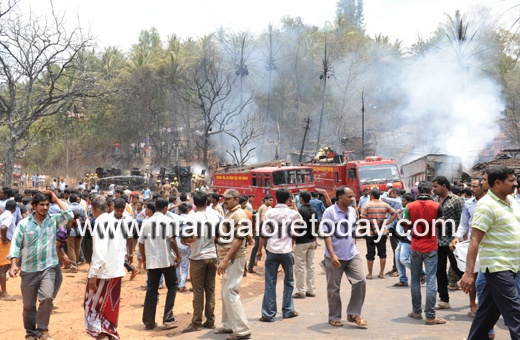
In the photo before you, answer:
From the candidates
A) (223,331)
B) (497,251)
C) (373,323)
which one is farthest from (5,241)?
(497,251)

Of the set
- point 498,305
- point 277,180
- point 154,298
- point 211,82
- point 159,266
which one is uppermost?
point 211,82

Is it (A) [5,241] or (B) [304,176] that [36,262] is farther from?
(B) [304,176]

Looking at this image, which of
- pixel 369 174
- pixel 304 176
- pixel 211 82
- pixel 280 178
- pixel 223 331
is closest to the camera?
pixel 223 331

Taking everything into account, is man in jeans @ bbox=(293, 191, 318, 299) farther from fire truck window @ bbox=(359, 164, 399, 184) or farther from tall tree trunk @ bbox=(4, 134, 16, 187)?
tall tree trunk @ bbox=(4, 134, 16, 187)

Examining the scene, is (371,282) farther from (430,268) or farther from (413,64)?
(413,64)

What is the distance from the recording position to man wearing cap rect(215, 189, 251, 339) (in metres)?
7.12

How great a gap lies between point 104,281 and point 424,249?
13.8 feet

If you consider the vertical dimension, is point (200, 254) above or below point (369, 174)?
below

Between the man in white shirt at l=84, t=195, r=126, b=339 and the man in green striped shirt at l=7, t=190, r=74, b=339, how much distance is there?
0.85m

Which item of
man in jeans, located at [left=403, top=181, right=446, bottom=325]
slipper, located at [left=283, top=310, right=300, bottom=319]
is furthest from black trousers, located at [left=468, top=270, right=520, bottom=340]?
slipper, located at [left=283, top=310, right=300, bottom=319]

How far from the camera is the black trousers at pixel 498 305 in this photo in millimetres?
5094

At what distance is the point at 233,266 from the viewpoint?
735 cm

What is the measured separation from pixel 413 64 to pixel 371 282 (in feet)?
198

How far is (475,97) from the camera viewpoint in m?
52.9
